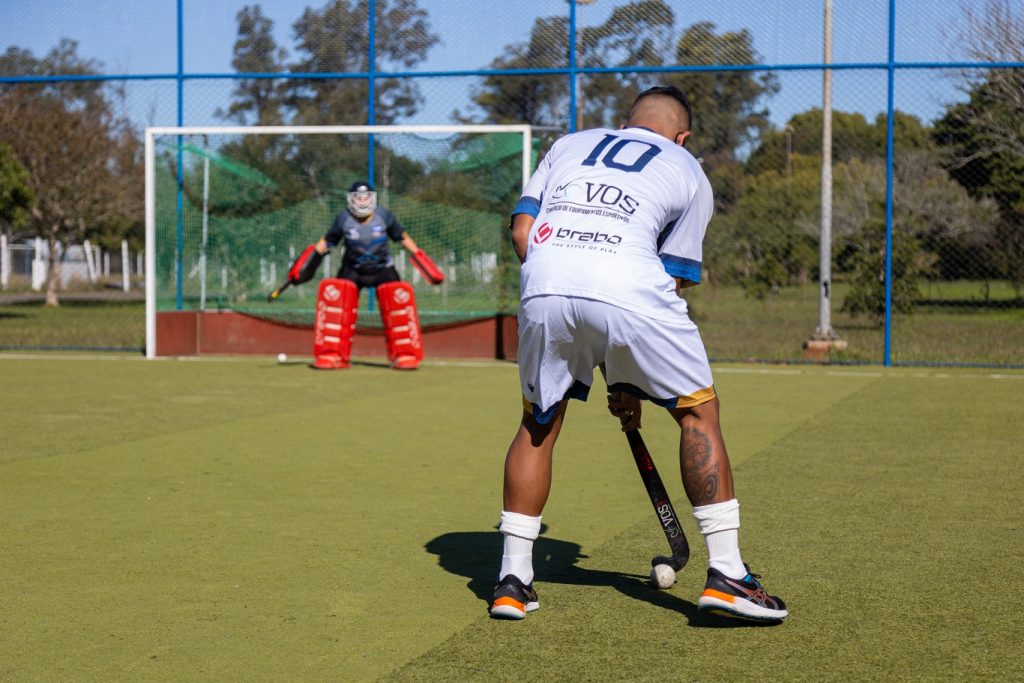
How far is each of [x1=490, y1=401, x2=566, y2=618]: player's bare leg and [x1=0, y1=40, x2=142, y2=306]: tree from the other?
109 ft

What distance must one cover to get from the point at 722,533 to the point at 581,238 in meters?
1.01

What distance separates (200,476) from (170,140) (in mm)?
9869

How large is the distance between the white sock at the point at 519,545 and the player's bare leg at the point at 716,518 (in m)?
0.52

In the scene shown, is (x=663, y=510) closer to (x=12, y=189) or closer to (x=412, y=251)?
(x=412, y=251)

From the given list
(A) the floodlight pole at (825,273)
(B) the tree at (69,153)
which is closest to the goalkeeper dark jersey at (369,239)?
(A) the floodlight pole at (825,273)

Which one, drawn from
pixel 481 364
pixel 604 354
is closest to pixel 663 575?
pixel 604 354

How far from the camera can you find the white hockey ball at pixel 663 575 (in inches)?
178

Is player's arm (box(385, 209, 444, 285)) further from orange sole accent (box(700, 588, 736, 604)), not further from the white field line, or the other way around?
orange sole accent (box(700, 588, 736, 604))

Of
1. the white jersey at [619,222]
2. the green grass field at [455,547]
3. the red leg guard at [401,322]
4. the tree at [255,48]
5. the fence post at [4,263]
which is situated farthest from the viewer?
the fence post at [4,263]

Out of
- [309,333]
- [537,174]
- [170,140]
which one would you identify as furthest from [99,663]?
[170,140]

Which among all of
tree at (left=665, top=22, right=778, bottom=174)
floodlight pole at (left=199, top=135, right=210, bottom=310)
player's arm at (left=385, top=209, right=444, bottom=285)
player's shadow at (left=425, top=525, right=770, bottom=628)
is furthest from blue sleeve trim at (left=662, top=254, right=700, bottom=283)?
floodlight pole at (left=199, top=135, right=210, bottom=310)

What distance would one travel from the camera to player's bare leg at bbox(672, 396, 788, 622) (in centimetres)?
405

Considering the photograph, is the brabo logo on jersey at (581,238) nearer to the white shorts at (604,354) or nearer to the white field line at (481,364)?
the white shorts at (604,354)

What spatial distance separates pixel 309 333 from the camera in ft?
51.6
